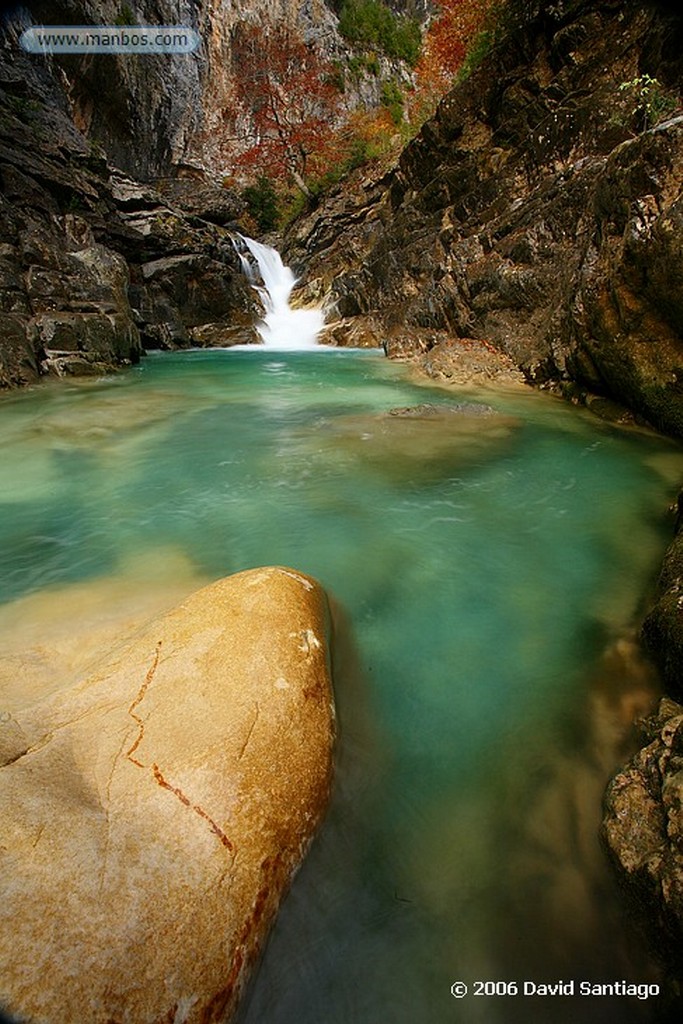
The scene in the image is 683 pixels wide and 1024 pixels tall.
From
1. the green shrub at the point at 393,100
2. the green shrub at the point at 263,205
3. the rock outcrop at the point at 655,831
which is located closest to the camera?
the rock outcrop at the point at 655,831

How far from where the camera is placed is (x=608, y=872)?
1607 millimetres

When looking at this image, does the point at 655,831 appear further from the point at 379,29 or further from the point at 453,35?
the point at 379,29

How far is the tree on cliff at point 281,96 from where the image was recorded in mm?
28750

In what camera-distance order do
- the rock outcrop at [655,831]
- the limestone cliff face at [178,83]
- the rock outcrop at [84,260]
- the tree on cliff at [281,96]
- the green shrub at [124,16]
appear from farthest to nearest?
1. the tree on cliff at [281,96]
2. the limestone cliff face at [178,83]
3. the green shrub at [124,16]
4. the rock outcrop at [84,260]
5. the rock outcrop at [655,831]

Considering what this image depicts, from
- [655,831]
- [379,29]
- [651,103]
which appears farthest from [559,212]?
[379,29]

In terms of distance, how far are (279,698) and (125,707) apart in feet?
1.85

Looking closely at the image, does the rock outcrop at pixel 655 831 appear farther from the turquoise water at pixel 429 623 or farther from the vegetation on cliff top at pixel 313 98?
the vegetation on cliff top at pixel 313 98

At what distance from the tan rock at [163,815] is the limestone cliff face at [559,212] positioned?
5.41 metres

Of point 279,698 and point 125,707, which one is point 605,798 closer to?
point 279,698

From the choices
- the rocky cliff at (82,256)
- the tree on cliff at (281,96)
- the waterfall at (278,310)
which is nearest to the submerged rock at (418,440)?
the rocky cliff at (82,256)

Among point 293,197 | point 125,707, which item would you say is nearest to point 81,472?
point 125,707

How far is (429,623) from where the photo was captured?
2.82 metres

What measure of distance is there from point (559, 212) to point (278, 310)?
1346 cm

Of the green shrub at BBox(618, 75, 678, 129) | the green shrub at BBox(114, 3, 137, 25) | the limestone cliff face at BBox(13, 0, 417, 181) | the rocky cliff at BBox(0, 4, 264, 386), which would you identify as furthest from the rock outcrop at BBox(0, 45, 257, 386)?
the green shrub at BBox(618, 75, 678, 129)
